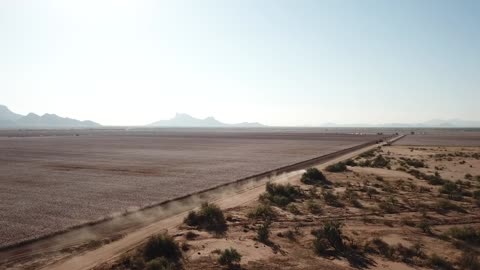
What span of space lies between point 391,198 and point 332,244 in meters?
8.26

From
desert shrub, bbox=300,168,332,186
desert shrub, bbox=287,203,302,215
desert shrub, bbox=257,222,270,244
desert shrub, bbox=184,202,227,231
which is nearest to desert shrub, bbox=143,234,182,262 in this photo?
desert shrub, bbox=257,222,270,244

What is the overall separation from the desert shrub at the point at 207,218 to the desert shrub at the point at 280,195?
388cm

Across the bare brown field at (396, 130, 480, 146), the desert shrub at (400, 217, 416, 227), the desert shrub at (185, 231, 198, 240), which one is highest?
the desert shrub at (400, 217, 416, 227)

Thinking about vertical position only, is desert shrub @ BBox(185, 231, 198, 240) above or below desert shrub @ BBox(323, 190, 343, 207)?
below

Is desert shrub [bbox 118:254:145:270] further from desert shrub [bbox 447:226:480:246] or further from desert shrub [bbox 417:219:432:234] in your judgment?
desert shrub [bbox 447:226:480:246]

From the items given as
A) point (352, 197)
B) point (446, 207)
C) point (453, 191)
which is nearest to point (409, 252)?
point (446, 207)

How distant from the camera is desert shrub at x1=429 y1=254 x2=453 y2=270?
32.2ft

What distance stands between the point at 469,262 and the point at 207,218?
9103mm

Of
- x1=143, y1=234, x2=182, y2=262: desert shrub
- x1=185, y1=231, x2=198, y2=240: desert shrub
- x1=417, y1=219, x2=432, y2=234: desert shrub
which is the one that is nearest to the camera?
x1=143, y1=234, x2=182, y2=262: desert shrub

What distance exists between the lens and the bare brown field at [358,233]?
10.3 m

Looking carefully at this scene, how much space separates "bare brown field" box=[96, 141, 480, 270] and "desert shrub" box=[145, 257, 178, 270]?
523 millimetres

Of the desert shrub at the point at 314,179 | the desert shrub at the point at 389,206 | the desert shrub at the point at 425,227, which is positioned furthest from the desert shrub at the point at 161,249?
the desert shrub at the point at 314,179

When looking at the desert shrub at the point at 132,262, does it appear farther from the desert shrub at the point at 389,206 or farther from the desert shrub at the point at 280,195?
the desert shrub at the point at 389,206

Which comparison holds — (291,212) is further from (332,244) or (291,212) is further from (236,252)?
(236,252)
